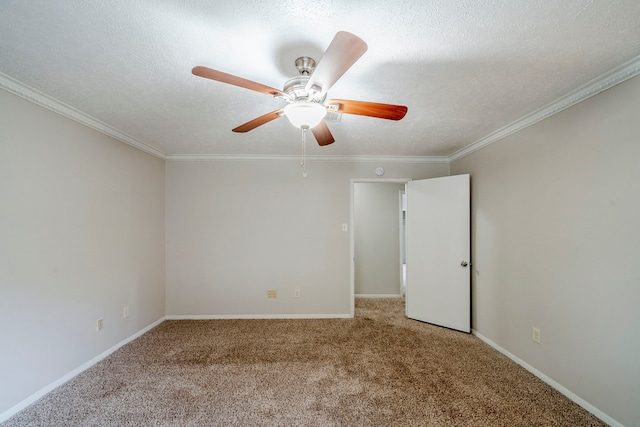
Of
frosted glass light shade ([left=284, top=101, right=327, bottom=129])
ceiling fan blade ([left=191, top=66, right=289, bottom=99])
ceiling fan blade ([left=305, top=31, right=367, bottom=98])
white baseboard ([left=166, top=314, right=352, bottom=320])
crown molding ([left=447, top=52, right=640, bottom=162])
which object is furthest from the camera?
white baseboard ([left=166, top=314, right=352, bottom=320])

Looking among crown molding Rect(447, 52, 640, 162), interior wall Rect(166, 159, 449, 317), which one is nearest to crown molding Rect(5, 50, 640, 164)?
crown molding Rect(447, 52, 640, 162)

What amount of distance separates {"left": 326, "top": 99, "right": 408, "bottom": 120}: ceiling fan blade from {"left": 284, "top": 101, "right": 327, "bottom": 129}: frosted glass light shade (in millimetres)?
120

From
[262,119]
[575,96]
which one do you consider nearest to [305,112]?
[262,119]

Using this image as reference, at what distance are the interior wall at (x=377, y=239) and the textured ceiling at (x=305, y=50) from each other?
256cm

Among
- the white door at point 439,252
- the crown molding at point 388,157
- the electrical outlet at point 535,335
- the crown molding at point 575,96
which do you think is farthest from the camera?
the white door at point 439,252

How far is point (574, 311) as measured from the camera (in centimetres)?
198

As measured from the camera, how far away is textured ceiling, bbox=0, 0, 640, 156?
1177mm

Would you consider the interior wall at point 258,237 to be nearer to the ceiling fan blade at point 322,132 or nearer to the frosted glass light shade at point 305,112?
the ceiling fan blade at point 322,132

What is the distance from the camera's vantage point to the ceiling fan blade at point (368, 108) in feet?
4.75

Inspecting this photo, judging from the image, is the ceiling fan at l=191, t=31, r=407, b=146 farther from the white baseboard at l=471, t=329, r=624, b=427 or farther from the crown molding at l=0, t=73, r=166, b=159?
the white baseboard at l=471, t=329, r=624, b=427

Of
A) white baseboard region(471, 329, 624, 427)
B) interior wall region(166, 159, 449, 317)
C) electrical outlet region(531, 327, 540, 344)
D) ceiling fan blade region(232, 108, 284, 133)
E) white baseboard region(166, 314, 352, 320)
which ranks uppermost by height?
ceiling fan blade region(232, 108, 284, 133)

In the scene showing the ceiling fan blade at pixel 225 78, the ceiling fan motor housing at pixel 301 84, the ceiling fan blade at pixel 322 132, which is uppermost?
the ceiling fan motor housing at pixel 301 84

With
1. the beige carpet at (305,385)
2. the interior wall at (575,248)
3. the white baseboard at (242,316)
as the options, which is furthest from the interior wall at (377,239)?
the interior wall at (575,248)

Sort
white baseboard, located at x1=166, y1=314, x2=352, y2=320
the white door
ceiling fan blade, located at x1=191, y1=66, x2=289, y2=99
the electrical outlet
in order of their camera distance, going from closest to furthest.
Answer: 1. ceiling fan blade, located at x1=191, y1=66, x2=289, y2=99
2. the electrical outlet
3. the white door
4. white baseboard, located at x1=166, y1=314, x2=352, y2=320
